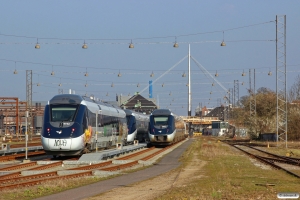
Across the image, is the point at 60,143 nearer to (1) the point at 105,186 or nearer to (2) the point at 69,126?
(2) the point at 69,126

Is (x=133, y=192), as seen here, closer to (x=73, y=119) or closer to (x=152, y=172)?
(x=152, y=172)

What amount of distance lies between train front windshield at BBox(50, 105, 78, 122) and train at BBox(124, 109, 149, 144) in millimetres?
24894

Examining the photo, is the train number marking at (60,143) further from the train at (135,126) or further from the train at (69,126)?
the train at (135,126)

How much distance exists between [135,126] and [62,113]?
29348mm

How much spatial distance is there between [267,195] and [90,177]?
28.3ft

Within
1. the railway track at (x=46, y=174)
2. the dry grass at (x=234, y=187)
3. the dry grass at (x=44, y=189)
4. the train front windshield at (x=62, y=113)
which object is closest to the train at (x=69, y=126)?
the train front windshield at (x=62, y=113)

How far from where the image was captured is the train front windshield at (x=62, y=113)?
103 ft

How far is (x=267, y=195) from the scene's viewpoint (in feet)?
51.2

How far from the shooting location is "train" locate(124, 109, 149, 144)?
190ft

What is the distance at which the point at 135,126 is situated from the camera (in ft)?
199

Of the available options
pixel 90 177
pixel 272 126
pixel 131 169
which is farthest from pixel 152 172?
pixel 272 126

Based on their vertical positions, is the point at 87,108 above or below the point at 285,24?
below

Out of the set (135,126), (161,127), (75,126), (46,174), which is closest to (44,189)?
(46,174)

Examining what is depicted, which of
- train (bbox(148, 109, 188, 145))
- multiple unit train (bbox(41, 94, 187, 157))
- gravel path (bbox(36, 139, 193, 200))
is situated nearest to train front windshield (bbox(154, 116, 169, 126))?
train (bbox(148, 109, 188, 145))
